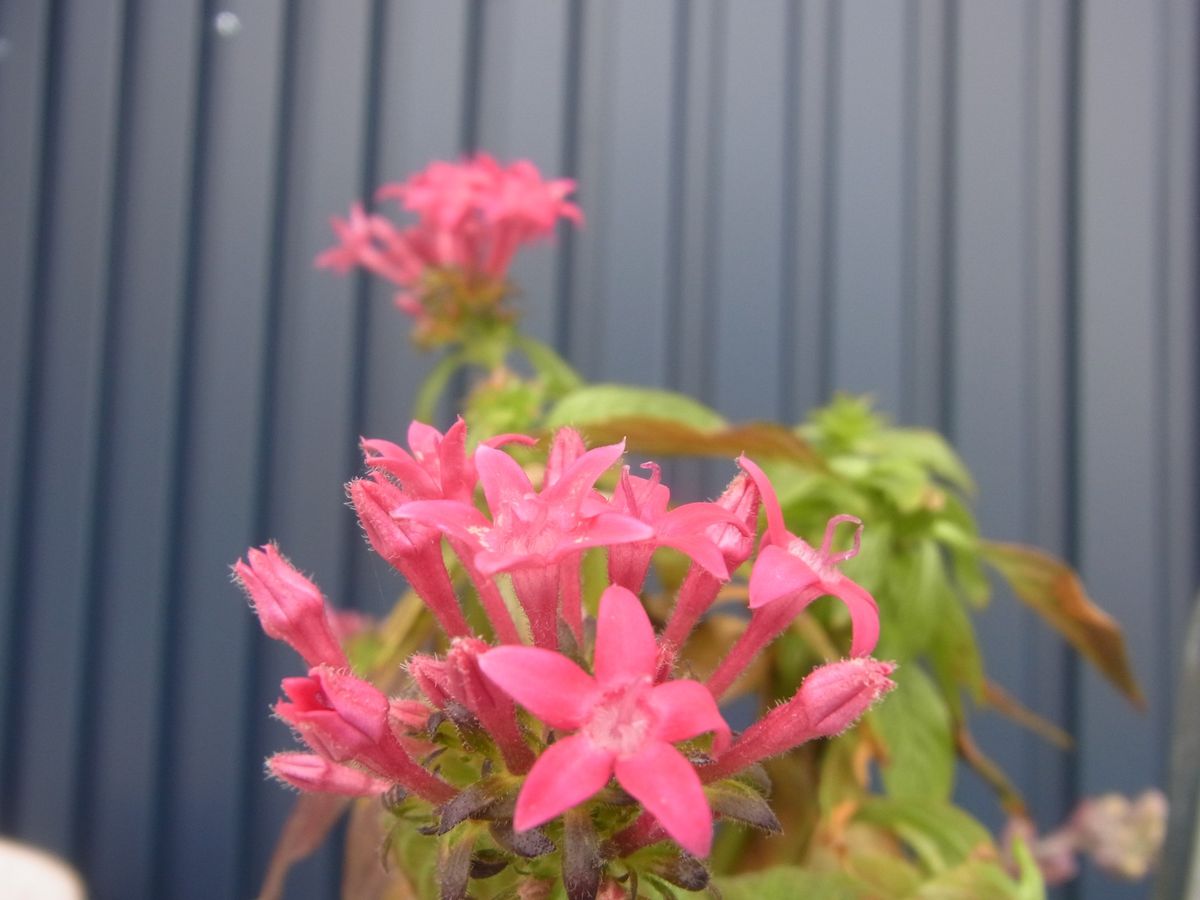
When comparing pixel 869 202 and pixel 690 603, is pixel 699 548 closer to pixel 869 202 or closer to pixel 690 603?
pixel 690 603

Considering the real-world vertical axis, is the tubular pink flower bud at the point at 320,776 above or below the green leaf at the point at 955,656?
above

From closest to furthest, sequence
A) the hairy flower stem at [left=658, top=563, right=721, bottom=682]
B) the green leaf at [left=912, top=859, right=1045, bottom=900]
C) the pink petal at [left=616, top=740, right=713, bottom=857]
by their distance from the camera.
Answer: the pink petal at [left=616, top=740, right=713, bottom=857] → the hairy flower stem at [left=658, top=563, right=721, bottom=682] → the green leaf at [left=912, top=859, right=1045, bottom=900]

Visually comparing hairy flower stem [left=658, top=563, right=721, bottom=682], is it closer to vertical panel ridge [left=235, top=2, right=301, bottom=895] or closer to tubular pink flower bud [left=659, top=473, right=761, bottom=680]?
tubular pink flower bud [left=659, top=473, right=761, bottom=680]

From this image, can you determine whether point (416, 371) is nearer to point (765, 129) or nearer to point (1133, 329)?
point (765, 129)

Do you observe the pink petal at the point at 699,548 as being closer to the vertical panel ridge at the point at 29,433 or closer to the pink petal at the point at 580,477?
the pink petal at the point at 580,477

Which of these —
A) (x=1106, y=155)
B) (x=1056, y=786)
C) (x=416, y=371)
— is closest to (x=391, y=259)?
(x=416, y=371)

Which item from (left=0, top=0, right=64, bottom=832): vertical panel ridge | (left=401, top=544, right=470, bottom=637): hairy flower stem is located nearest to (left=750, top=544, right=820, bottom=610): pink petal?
(left=401, top=544, right=470, bottom=637): hairy flower stem

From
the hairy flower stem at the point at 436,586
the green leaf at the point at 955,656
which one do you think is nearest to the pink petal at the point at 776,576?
the hairy flower stem at the point at 436,586

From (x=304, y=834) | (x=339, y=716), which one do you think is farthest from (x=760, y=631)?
(x=304, y=834)
